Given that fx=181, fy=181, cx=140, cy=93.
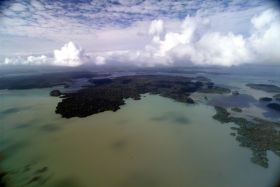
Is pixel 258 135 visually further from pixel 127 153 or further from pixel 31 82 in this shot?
pixel 31 82

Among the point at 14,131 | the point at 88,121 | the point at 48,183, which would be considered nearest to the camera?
the point at 48,183

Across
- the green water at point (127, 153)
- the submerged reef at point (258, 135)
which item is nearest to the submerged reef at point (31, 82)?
the green water at point (127, 153)

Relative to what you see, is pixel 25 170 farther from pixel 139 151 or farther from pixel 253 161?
pixel 253 161

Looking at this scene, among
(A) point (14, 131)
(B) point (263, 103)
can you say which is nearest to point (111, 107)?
(A) point (14, 131)

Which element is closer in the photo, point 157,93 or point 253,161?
point 253,161

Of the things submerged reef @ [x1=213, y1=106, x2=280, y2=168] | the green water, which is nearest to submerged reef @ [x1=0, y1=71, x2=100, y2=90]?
the green water

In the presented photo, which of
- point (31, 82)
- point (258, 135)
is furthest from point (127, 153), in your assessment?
point (31, 82)

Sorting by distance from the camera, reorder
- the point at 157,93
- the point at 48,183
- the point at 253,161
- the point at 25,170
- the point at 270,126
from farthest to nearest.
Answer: the point at 157,93 < the point at 270,126 < the point at 253,161 < the point at 25,170 < the point at 48,183
